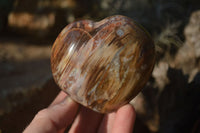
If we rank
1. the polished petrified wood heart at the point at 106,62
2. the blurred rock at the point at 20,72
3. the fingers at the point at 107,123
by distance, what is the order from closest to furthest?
the polished petrified wood heart at the point at 106,62 → the fingers at the point at 107,123 → the blurred rock at the point at 20,72

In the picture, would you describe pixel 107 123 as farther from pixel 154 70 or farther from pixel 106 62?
pixel 154 70

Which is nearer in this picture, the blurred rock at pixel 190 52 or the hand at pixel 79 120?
the hand at pixel 79 120

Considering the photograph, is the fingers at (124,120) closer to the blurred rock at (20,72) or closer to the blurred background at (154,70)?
the blurred background at (154,70)

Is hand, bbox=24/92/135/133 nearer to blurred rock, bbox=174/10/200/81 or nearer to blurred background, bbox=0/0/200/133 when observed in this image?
blurred background, bbox=0/0/200/133

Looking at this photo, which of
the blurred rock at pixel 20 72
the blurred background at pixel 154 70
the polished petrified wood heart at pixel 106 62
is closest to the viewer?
the polished petrified wood heart at pixel 106 62

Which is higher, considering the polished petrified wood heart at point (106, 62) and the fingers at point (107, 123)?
the polished petrified wood heart at point (106, 62)

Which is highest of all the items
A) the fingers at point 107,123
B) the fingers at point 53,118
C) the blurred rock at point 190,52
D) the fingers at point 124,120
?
the fingers at point 53,118

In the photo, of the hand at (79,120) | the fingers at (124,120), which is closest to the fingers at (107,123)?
the hand at (79,120)

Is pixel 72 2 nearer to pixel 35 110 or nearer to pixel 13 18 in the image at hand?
pixel 13 18
